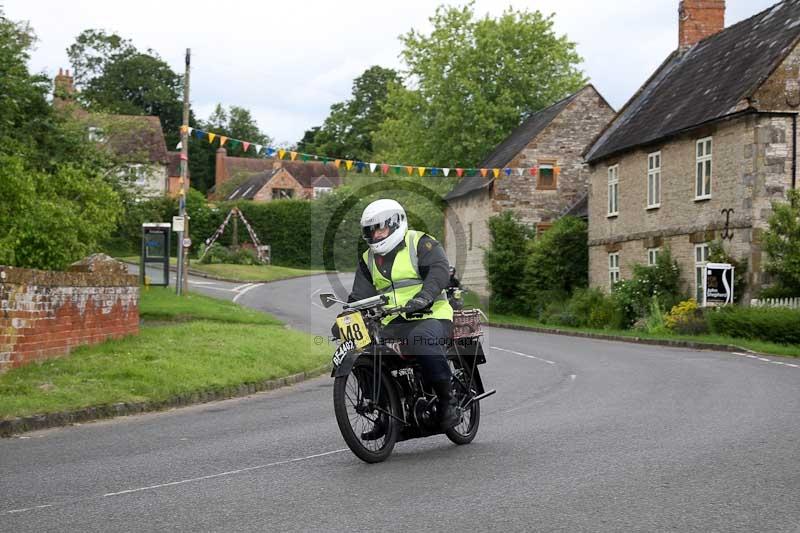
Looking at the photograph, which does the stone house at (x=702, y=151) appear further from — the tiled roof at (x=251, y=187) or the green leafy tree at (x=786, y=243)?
the tiled roof at (x=251, y=187)

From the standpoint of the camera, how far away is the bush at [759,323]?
2344 cm

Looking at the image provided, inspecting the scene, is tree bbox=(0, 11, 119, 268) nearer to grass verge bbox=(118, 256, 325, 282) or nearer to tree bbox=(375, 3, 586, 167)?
grass verge bbox=(118, 256, 325, 282)

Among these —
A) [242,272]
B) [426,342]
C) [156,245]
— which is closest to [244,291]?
[156,245]

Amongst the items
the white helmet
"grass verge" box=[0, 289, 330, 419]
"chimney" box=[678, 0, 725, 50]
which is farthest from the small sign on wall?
the white helmet

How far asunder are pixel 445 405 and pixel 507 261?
114 feet

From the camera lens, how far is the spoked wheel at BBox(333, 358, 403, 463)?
813 centimetres

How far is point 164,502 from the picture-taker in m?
6.89

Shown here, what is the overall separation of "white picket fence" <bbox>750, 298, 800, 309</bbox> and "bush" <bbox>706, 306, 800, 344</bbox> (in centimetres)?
72

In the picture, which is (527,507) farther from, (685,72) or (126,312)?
(685,72)

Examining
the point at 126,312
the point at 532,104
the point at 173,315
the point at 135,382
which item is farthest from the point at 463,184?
the point at 135,382

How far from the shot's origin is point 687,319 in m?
28.0

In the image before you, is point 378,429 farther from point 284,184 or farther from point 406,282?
point 284,184

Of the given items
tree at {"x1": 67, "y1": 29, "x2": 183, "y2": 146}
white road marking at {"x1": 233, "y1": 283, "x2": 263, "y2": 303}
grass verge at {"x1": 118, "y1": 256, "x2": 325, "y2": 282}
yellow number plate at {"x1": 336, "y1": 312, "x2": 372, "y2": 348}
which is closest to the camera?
yellow number plate at {"x1": 336, "y1": 312, "x2": 372, "y2": 348}

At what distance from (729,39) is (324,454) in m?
28.8
